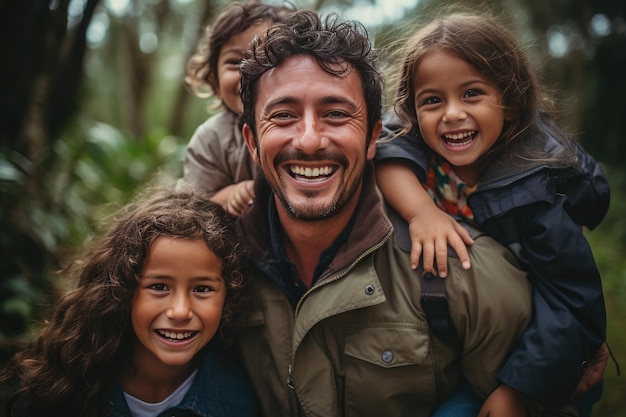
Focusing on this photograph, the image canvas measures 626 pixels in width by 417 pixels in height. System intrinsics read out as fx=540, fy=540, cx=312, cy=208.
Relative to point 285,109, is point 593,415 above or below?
below

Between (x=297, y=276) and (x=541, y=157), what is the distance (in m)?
1.23

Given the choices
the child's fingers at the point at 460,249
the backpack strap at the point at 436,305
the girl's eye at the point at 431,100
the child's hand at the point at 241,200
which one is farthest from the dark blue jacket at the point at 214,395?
the girl's eye at the point at 431,100

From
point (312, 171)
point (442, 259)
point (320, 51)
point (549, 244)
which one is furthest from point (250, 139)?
point (549, 244)

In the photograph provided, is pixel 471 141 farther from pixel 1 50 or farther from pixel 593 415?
pixel 1 50

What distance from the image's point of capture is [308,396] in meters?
2.35

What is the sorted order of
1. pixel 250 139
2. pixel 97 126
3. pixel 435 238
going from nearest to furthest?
1. pixel 435 238
2. pixel 250 139
3. pixel 97 126

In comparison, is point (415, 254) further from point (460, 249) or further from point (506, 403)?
point (506, 403)

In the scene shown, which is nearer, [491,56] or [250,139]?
[491,56]

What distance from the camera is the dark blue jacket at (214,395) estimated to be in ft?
7.77

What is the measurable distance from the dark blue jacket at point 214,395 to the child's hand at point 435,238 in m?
0.99

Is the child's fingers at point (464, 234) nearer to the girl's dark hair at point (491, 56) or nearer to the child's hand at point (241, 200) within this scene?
→ the girl's dark hair at point (491, 56)

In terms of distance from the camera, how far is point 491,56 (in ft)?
8.05

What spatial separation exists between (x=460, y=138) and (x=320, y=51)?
75 centimetres

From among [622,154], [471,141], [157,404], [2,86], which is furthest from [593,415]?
[622,154]
